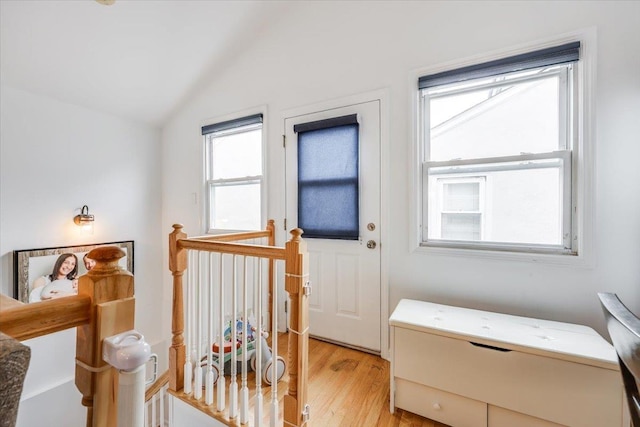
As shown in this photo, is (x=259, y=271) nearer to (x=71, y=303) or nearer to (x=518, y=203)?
(x=71, y=303)

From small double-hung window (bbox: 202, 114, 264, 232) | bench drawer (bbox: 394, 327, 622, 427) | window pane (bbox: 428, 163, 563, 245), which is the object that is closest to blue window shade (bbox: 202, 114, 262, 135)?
small double-hung window (bbox: 202, 114, 264, 232)

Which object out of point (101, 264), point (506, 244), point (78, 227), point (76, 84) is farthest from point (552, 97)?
point (78, 227)

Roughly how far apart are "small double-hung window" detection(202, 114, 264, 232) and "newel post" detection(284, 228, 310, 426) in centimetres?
150

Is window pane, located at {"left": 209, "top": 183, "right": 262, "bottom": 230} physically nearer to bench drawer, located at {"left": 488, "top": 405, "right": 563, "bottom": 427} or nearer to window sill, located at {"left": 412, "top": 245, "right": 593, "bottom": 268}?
window sill, located at {"left": 412, "top": 245, "right": 593, "bottom": 268}

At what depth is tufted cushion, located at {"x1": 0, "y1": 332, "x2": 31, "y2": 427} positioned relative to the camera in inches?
14.3

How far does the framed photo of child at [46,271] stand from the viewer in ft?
7.80

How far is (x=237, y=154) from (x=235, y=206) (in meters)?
0.58

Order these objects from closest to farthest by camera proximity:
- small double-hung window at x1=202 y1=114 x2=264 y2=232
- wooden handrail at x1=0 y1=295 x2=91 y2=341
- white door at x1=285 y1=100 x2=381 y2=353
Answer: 1. wooden handrail at x1=0 y1=295 x2=91 y2=341
2. white door at x1=285 y1=100 x2=381 y2=353
3. small double-hung window at x1=202 y1=114 x2=264 y2=232

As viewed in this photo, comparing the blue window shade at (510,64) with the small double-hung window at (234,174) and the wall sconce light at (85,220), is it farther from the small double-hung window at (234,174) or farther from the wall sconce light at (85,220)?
the wall sconce light at (85,220)

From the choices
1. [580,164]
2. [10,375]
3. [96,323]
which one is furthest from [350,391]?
[580,164]

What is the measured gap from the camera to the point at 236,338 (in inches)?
68.7

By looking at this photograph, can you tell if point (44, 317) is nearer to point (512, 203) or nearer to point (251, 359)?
point (251, 359)

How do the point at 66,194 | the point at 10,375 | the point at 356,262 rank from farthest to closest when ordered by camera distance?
the point at 66,194 → the point at 356,262 → the point at 10,375

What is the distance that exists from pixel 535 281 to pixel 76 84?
411 cm
